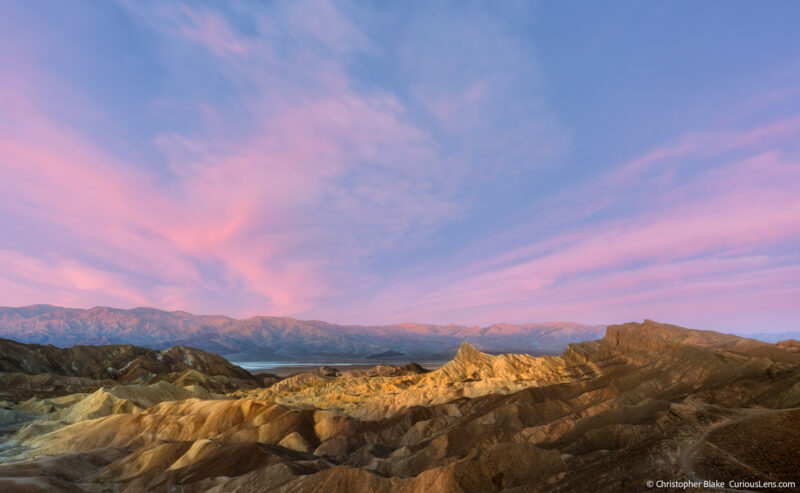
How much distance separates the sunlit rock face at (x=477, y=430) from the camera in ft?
72.9

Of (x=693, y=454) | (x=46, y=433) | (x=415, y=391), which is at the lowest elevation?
(x=46, y=433)

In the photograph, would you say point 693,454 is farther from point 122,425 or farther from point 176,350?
point 176,350

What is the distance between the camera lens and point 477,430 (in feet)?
133

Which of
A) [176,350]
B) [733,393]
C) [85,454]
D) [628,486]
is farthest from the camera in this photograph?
[176,350]

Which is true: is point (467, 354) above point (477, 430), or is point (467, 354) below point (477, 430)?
above

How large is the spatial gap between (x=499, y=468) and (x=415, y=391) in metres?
40.4

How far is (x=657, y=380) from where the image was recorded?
147 ft

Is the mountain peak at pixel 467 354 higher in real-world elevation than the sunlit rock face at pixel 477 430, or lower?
higher

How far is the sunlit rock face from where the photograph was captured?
22.2 m

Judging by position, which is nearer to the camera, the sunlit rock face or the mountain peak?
the sunlit rock face

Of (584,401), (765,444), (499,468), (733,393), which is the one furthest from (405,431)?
(765,444)

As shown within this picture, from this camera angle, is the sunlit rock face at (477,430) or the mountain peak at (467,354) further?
the mountain peak at (467,354)

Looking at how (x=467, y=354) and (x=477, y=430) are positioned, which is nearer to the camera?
(x=477, y=430)

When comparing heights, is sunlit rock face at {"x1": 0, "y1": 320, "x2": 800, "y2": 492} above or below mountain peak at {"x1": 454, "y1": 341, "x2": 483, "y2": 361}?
below
